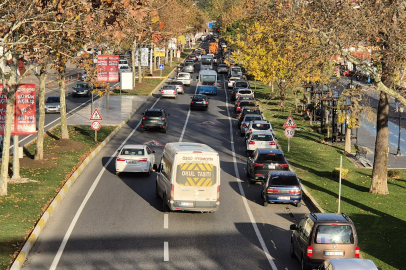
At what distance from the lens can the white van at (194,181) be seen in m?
20.3

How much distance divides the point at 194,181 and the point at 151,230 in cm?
233

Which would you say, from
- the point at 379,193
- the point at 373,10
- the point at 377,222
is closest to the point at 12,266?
the point at 377,222

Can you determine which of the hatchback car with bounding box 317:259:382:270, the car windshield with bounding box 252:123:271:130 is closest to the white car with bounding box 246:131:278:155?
the car windshield with bounding box 252:123:271:130

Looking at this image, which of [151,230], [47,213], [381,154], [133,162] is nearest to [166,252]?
[151,230]

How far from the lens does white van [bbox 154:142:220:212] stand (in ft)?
66.5

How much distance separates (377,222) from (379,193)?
5.01 metres

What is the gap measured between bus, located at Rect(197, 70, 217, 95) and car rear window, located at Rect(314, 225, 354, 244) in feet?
166

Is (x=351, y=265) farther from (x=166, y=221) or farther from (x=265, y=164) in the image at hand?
(x=265, y=164)

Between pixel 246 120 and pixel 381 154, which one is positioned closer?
pixel 381 154

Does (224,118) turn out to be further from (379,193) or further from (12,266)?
(12,266)

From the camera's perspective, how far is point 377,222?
68.4 ft

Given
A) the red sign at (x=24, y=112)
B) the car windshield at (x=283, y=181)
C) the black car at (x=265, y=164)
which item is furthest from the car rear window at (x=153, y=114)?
the car windshield at (x=283, y=181)

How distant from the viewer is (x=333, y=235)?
14.9 meters

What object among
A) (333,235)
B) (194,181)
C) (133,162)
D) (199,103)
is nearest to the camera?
(333,235)
